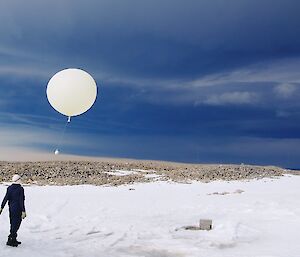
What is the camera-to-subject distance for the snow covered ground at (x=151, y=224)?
13.6 metres

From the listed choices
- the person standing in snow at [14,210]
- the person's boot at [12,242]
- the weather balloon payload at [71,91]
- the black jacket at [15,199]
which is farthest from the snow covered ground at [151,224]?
the weather balloon payload at [71,91]

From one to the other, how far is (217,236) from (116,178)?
78.3 ft

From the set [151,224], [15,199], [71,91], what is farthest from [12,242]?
[151,224]

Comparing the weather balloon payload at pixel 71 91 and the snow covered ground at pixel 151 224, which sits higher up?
the weather balloon payload at pixel 71 91

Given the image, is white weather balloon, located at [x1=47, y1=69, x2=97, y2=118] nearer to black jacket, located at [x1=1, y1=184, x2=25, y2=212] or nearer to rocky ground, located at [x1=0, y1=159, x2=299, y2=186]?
black jacket, located at [x1=1, y1=184, x2=25, y2=212]

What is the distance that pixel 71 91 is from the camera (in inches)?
607

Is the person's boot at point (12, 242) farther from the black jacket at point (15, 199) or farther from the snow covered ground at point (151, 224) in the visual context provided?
the black jacket at point (15, 199)

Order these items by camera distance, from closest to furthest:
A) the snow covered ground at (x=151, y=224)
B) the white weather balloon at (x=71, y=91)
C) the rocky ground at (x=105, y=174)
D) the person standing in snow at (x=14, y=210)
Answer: the person standing in snow at (x=14, y=210) → the snow covered ground at (x=151, y=224) → the white weather balloon at (x=71, y=91) → the rocky ground at (x=105, y=174)

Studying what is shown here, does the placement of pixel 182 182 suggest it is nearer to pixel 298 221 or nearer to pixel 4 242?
pixel 298 221

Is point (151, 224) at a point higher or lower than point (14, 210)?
lower

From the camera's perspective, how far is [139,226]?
58.1 feet

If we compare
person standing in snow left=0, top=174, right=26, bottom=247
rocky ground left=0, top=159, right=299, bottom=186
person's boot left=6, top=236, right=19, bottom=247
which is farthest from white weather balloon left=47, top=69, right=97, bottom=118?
rocky ground left=0, top=159, right=299, bottom=186

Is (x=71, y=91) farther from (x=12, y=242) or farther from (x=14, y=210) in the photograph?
(x=12, y=242)

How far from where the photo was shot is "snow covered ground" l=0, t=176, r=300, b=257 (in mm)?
13553
